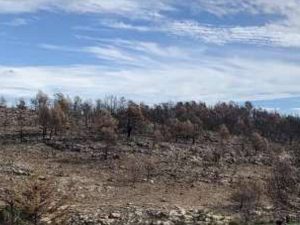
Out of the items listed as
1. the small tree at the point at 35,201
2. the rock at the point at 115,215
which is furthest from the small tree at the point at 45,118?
the small tree at the point at 35,201

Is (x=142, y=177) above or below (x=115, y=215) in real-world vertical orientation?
above

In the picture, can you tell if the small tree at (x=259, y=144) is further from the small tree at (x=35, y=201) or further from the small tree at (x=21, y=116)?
the small tree at (x=35, y=201)

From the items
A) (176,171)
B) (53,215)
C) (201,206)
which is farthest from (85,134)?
(53,215)

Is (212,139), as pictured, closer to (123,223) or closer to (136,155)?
(136,155)

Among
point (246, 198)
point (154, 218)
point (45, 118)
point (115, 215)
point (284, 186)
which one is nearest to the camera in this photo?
point (284, 186)

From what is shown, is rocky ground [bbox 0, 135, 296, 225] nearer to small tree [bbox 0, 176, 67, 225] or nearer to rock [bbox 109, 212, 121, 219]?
rock [bbox 109, 212, 121, 219]

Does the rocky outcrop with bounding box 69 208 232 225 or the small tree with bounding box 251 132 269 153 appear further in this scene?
the small tree with bounding box 251 132 269 153

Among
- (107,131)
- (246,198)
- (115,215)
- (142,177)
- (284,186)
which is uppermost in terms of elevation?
(107,131)

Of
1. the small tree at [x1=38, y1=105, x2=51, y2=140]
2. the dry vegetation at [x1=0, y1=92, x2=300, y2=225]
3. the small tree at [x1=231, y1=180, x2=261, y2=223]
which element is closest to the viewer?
the dry vegetation at [x1=0, y1=92, x2=300, y2=225]

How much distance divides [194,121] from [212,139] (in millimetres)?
9972

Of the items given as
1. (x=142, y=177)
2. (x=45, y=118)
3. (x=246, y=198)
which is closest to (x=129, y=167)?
(x=142, y=177)

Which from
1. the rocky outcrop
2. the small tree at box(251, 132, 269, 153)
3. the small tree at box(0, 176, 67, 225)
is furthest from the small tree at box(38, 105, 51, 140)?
the small tree at box(0, 176, 67, 225)

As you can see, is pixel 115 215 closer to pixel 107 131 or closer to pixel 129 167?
pixel 129 167

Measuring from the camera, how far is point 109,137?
216 ft
